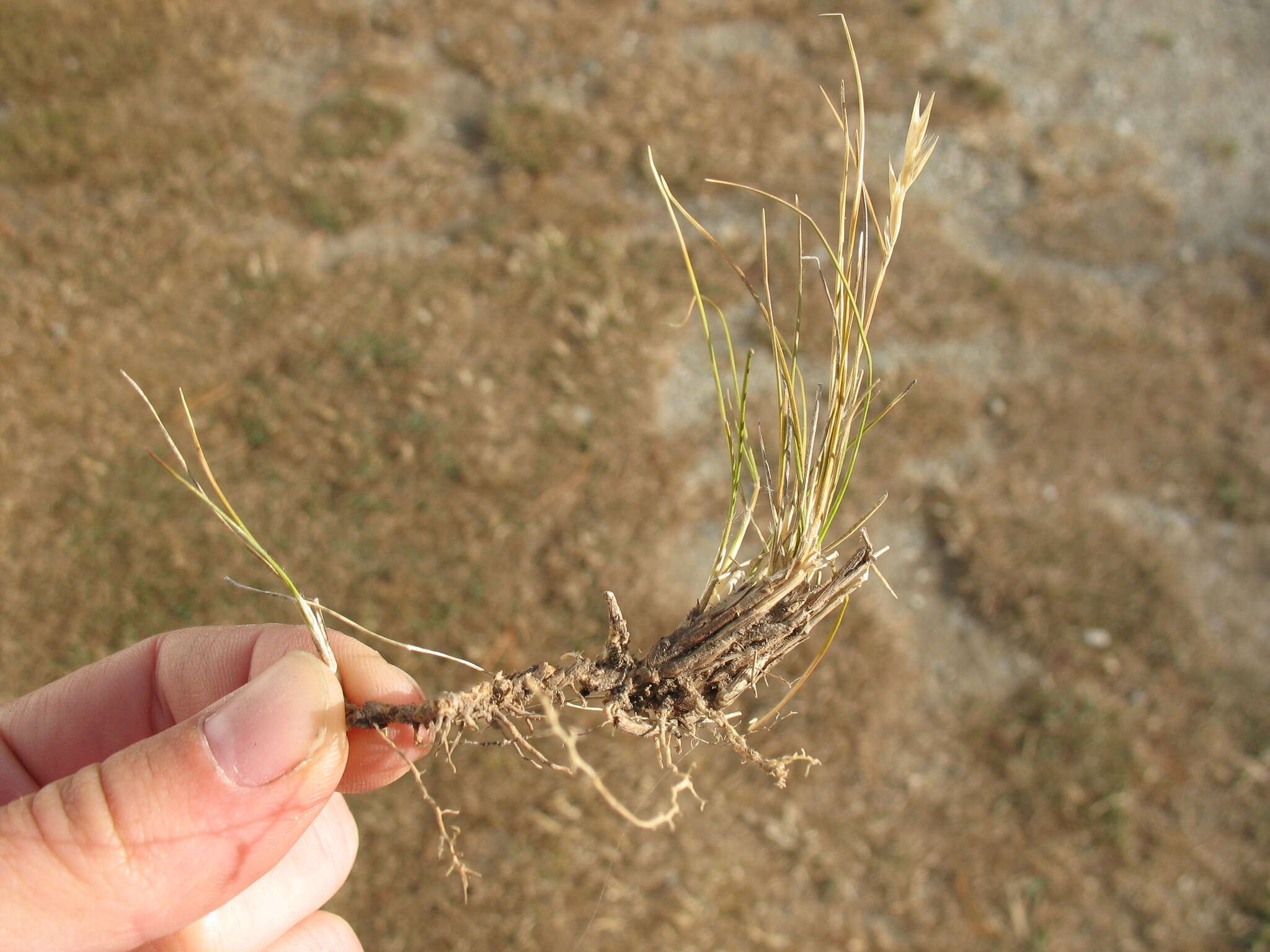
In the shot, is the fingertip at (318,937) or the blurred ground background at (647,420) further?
the blurred ground background at (647,420)

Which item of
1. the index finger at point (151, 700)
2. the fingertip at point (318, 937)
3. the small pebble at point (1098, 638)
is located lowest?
the small pebble at point (1098, 638)

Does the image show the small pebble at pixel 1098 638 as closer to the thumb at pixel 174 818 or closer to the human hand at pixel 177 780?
the human hand at pixel 177 780

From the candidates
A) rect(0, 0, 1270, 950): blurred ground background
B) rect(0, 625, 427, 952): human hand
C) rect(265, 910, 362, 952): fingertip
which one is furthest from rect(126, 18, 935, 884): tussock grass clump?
rect(0, 0, 1270, 950): blurred ground background

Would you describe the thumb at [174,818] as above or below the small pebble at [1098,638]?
above

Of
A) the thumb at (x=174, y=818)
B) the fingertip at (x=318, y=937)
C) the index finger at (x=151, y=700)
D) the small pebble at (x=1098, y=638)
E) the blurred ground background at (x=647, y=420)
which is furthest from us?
the small pebble at (x=1098, y=638)

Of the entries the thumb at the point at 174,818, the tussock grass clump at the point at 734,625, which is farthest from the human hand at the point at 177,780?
the tussock grass clump at the point at 734,625

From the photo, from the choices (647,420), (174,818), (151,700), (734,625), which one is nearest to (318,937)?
(151,700)

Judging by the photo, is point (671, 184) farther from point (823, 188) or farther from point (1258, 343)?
point (1258, 343)
